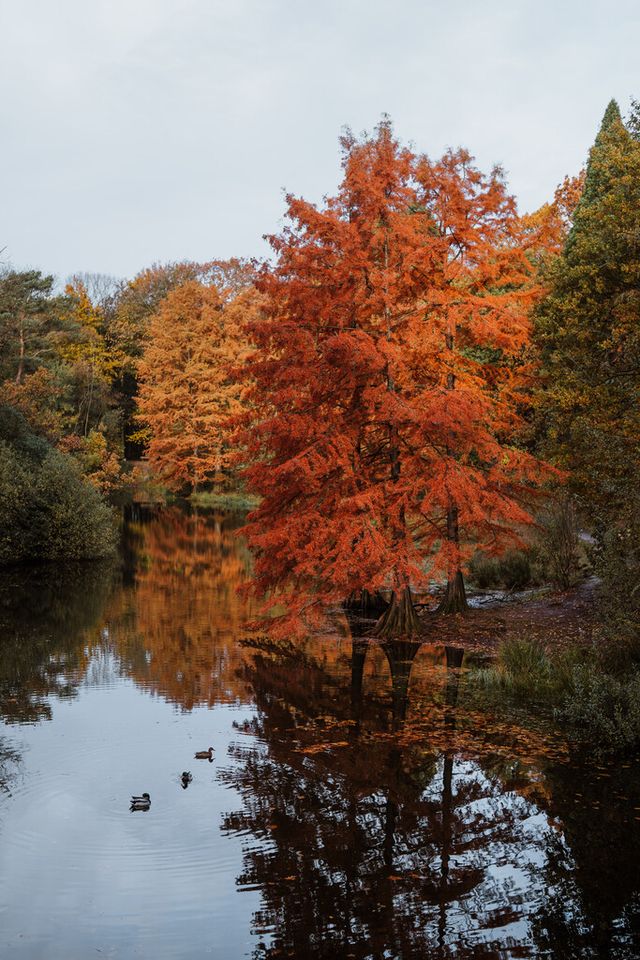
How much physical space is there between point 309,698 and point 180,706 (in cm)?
190

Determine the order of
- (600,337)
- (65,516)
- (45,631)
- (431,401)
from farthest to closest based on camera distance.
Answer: (65,516) < (45,631) < (600,337) < (431,401)

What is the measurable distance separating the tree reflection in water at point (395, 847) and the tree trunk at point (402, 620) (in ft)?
16.0

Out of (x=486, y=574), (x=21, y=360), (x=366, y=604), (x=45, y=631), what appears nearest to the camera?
(x=45, y=631)

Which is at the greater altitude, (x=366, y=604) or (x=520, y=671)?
(x=366, y=604)

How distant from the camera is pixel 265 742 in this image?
10.5 meters

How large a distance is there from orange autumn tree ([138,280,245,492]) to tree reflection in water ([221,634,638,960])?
132 feet

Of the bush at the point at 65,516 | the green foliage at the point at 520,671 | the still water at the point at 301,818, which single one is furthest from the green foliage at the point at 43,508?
the green foliage at the point at 520,671

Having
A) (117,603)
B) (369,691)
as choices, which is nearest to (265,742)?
(369,691)

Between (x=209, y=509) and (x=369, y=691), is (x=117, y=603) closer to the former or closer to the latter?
(x=369, y=691)

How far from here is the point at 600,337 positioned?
17547mm

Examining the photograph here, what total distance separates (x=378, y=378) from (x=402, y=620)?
15.9ft

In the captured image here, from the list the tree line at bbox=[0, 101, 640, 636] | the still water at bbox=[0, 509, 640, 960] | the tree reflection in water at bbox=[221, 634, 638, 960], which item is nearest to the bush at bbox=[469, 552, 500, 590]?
the tree line at bbox=[0, 101, 640, 636]

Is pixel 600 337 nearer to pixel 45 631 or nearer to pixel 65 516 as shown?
pixel 45 631

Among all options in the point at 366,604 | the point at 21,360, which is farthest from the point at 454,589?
the point at 21,360
